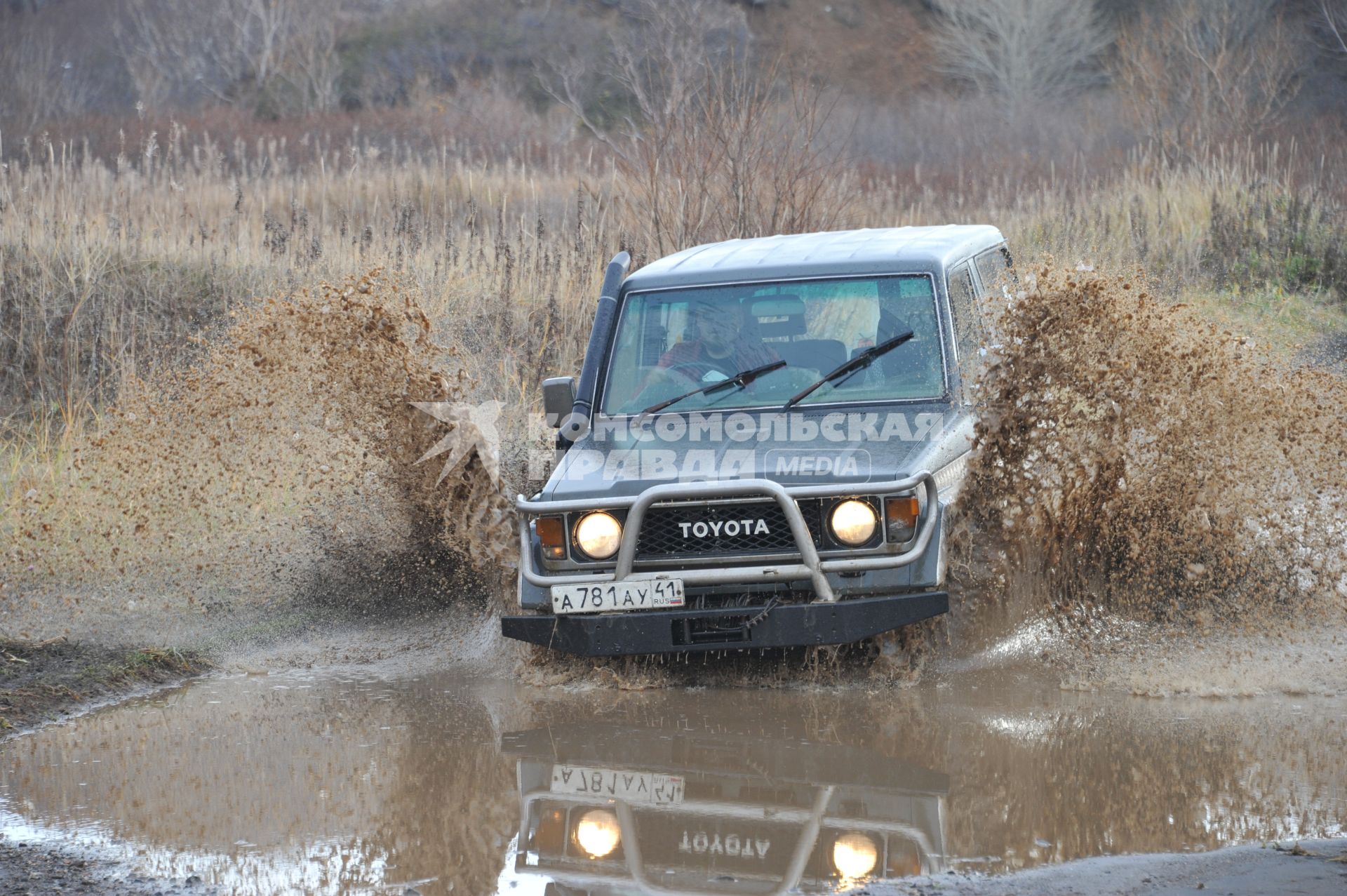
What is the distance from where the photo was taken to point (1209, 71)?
30.6 metres

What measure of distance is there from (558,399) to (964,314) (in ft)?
5.98

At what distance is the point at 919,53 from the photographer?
175ft

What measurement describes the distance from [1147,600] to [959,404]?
1.22 metres

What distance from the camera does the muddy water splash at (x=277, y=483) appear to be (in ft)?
22.3

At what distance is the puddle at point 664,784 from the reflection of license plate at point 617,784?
11 mm

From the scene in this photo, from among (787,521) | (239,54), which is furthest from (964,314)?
(239,54)

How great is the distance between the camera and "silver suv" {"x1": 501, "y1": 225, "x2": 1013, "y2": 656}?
5281 millimetres

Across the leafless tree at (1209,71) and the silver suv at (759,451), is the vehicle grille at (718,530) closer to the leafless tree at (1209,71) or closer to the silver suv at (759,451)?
the silver suv at (759,451)

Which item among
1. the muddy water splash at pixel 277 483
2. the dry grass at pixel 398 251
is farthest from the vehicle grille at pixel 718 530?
the dry grass at pixel 398 251

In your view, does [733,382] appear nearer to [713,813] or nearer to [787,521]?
[787,521]

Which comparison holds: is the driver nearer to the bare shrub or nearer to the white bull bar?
the white bull bar

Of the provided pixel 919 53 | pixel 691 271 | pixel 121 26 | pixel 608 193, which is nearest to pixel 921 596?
pixel 691 271

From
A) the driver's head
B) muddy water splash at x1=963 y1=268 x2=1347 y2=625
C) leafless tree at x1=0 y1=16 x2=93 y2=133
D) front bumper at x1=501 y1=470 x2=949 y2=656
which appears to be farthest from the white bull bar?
leafless tree at x1=0 y1=16 x2=93 y2=133

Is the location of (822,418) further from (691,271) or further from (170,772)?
(170,772)
